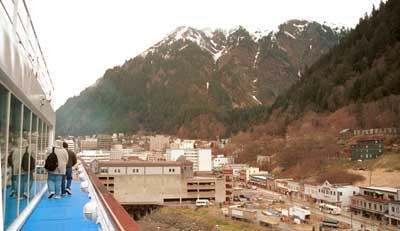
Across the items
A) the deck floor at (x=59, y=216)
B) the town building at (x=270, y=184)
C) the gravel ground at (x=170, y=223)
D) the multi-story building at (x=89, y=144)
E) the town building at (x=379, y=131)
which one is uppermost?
the town building at (x=379, y=131)

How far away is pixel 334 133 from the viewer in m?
41.8

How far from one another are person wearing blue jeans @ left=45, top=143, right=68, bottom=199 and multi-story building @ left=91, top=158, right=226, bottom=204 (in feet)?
78.8

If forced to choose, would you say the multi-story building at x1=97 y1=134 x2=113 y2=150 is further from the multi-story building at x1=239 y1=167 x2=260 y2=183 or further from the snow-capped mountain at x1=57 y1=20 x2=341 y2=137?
the multi-story building at x1=239 y1=167 x2=260 y2=183

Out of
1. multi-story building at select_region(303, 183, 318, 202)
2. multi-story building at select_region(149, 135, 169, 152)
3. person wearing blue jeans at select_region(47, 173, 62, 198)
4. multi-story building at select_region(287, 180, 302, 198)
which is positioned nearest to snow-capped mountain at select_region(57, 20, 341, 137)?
multi-story building at select_region(149, 135, 169, 152)

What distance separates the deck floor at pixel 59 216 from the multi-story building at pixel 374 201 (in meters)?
20.5

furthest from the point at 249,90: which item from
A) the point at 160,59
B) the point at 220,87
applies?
the point at 160,59

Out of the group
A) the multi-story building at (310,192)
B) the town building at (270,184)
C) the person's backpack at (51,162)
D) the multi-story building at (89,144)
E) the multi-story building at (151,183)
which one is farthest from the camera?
the multi-story building at (89,144)

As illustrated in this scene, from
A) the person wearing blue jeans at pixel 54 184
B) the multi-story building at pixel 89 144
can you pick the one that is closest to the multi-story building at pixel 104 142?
the multi-story building at pixel 89 144

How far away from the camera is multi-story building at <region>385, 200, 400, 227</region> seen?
20109mm

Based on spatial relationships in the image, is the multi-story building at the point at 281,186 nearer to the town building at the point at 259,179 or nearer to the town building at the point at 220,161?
the town building at the point at 259,179

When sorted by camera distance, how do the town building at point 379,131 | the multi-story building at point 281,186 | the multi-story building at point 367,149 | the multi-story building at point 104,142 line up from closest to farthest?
the multi-story building at point 281,186, the multi-story building at point 367,149, the town building at point 379,131, the multi-story building at point 104,142

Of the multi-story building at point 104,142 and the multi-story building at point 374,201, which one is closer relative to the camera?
the multi-story building at point 374,201

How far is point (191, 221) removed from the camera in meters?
21.5

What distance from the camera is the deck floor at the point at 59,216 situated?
2.91 meters
